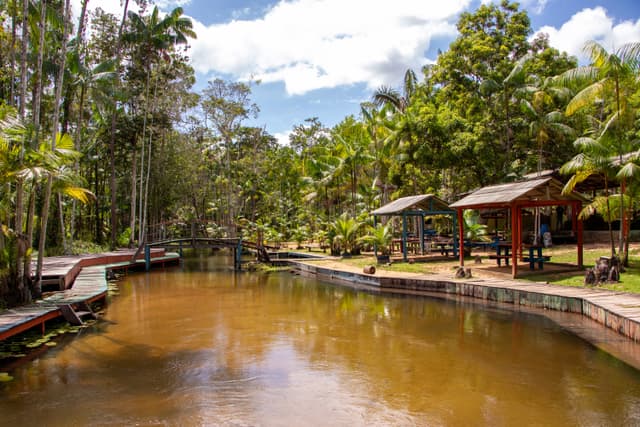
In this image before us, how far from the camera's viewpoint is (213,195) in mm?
41938

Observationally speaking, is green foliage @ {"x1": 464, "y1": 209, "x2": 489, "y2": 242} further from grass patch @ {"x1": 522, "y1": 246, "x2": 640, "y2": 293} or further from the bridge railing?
the bridge railing

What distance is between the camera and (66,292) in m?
12.0

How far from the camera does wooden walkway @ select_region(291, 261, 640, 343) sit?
8754mm

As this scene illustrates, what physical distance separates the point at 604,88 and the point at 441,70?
11.9 meters

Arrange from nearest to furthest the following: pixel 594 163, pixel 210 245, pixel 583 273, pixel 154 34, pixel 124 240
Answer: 1. pixel 594 163
2. pixel 583 273
3. pixel 210 245
4. pixel 154 34
5. pixel 124 240

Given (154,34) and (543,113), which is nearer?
(543,113)

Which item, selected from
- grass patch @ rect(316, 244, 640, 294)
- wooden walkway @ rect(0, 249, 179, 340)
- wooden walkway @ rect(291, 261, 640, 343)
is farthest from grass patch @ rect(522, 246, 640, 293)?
wooden walkway @ rect(0, 249, 179, 340)

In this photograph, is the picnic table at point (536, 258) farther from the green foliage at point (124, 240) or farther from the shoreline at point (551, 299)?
the green foliage at point (124, 240)

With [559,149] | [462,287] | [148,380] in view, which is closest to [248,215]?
[559,149]

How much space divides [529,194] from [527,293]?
3387 mm

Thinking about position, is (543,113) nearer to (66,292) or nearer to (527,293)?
(527,293)

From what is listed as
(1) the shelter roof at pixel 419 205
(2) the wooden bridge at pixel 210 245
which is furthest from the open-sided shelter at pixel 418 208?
(2) the wooden bridge at pixel 210 245

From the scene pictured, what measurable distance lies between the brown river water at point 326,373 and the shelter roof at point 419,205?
302 inches

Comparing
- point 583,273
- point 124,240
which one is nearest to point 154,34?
point 124,240
